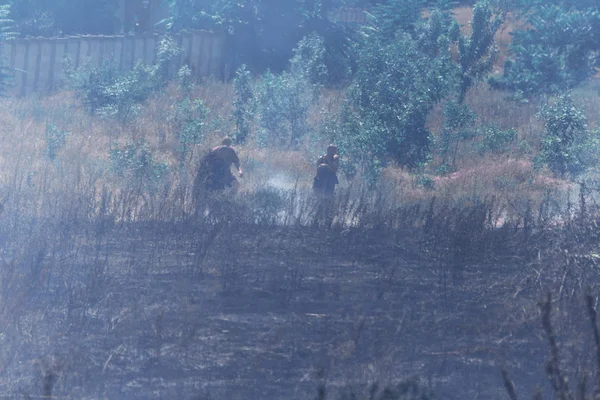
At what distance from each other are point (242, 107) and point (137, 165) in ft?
14.4

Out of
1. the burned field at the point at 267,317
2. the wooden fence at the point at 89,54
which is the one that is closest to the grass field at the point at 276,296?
the burned field at the point at 267,317

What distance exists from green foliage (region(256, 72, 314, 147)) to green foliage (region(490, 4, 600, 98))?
626 centimetres

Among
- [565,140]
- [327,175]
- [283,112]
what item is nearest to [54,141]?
[283,112]

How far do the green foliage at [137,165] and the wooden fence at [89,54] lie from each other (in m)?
8.21

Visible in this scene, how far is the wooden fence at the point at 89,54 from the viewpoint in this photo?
23.0m

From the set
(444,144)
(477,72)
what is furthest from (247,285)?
(477,72)

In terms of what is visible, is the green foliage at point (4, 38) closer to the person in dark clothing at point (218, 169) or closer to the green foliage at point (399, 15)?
the person in dark clothing at point (218, 169)

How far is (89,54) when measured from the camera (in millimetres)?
24062

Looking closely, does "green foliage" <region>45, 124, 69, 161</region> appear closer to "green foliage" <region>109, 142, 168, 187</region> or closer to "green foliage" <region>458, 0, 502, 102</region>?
"green foliage" <region>109, 142, 168, 187</region>

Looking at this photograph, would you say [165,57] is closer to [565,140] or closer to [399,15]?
[399,15]

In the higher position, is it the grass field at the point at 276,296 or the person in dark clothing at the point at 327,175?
the person in dark clothing at the point at 327,175

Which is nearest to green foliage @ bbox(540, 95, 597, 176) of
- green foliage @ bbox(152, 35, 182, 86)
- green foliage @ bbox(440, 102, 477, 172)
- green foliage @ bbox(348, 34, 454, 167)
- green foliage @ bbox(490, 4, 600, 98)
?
green foliage @ bbox(440, 102, 477, 172)

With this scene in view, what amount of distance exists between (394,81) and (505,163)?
263 cm

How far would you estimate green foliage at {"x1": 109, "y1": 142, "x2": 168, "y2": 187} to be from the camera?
13.9m
